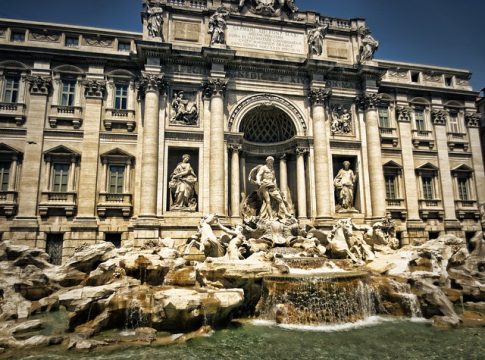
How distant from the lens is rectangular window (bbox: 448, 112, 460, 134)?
2512cm

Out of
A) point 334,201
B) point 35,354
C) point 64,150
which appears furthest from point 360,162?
point 35,354

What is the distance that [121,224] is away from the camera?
18578 mm

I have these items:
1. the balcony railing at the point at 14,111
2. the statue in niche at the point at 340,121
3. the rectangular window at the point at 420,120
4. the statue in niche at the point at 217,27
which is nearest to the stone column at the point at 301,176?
the statue in niche at the point at 340,121

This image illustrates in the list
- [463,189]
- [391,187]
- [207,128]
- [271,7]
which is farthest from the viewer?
[463,189]

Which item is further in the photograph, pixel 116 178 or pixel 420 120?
pixel 420 120

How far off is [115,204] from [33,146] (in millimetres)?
5449

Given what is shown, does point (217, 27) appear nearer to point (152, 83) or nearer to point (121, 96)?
point (152, 83)

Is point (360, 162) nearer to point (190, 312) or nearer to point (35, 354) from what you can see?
point (190, 312)

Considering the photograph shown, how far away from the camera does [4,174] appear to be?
18.2 m

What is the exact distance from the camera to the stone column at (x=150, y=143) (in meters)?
18.0

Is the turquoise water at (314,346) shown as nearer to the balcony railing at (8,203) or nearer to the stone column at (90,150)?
the stone column at (90,150)

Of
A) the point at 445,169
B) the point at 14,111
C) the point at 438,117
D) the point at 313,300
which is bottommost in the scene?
the point at 313,300

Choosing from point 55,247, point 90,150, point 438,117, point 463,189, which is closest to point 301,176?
point 438,117

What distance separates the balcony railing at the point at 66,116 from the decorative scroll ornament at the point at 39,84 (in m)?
1.00
